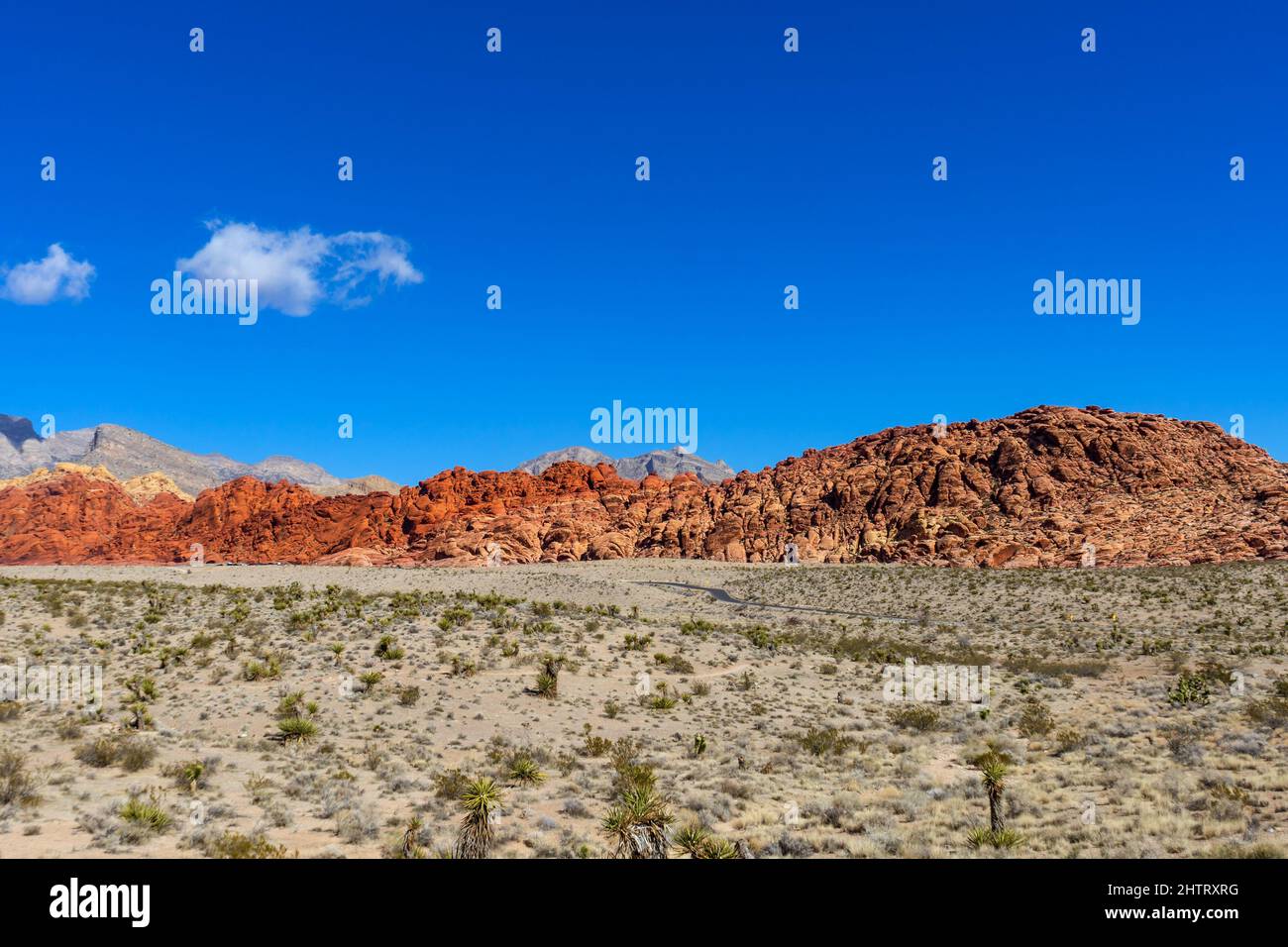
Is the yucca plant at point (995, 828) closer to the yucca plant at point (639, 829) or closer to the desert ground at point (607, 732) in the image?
the desert ground at point (607, 732)

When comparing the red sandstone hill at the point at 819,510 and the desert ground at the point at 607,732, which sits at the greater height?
the red sandstone hill at the point at 819,510

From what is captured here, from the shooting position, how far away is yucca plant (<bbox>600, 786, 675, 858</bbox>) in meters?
10.8

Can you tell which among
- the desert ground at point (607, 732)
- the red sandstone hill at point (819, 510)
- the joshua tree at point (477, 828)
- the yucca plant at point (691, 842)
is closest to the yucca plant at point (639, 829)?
the desert ground at point (607, 732)

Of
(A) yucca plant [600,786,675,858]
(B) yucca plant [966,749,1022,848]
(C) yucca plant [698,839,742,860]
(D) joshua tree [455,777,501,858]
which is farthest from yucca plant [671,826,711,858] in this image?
(B) yucca plant [966,749,1022,848]

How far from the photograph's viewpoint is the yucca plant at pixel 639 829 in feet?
35.4

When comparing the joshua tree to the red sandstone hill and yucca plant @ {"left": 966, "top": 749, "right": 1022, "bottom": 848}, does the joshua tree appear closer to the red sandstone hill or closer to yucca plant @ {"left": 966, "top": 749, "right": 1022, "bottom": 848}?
yucca plant @ {"left": 966, "top": 749, "right": 1022, "bottom": 848}

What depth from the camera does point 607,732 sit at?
65.8ft

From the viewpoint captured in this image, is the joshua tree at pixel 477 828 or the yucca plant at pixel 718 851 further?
the joshua tree at pixel 477 828

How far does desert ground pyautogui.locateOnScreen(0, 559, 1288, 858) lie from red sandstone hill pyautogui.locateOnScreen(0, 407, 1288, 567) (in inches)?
1457

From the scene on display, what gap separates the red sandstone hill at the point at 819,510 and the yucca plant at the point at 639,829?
69.3m

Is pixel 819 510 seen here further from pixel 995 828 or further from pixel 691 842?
pixel 691 842

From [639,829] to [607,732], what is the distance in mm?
9266

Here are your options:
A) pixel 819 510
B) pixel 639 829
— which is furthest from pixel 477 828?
pixel 819 510
